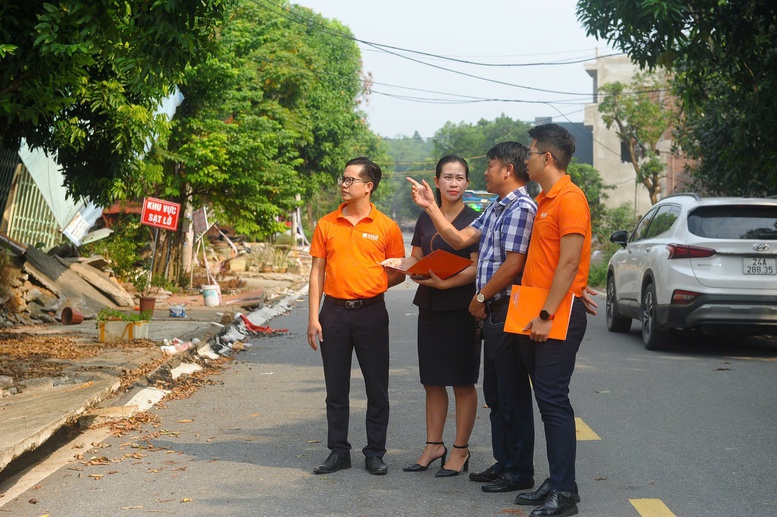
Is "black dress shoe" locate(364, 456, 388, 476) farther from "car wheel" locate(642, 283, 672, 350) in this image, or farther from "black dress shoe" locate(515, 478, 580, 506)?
"car wheel" locate(642, 283, 672, 350)

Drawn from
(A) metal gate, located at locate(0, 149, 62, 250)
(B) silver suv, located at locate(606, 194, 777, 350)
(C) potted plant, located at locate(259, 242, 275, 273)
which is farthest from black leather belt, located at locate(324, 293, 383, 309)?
(C) potted plant, located at locate(259, 242, 275, 273)

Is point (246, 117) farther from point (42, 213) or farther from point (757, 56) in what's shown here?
point (757, 56)

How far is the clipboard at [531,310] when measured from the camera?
212 inches

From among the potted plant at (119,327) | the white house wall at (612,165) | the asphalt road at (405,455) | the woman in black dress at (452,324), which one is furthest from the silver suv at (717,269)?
the white house wall at (612,165)

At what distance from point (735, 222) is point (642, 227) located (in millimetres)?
2614

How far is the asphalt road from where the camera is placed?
18.6ft

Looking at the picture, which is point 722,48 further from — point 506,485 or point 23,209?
point 23,209

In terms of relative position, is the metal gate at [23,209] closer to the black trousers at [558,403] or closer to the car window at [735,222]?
the car window at [735,222]

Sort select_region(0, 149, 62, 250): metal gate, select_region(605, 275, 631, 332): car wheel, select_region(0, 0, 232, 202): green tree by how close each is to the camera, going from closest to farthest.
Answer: select_region(0, 0, 232, 202): green tree → select_region(605, 275, 631, 332): car wheel → select_region(0, 149, 62, 250): metal gate

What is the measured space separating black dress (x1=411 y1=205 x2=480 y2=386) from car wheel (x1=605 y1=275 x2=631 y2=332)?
8.66 m

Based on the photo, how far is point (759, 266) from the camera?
11523mm

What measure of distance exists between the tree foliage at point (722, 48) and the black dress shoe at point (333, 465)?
8432 millimetres

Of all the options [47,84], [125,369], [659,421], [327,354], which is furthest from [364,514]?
[125,369]

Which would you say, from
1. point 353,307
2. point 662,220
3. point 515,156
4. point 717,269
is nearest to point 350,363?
point 353,307
